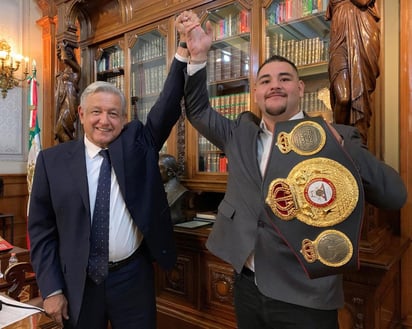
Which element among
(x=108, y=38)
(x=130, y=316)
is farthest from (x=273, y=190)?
(x=108, y=38)

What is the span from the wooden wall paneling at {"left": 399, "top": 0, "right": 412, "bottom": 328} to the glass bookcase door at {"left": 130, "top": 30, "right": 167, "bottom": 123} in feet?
5.54

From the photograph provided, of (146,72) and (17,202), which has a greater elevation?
(146,72)

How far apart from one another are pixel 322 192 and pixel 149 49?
7.56 ft

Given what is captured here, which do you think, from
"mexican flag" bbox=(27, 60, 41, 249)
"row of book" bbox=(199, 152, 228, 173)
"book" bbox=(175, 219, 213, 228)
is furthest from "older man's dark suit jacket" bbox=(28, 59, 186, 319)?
"mexican flag" bbox=(27, 60, 41, 249)

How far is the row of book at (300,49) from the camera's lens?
2.08m

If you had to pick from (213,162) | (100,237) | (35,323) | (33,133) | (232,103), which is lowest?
(35,323)

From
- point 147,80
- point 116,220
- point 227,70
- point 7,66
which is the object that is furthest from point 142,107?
point 7,66

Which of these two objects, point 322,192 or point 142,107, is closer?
point 322,192

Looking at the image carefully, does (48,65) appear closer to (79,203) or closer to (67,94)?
(67,94)

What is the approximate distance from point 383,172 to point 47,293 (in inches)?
48.8

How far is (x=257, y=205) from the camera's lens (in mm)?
1131

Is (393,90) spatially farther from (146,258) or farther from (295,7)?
(146,258)

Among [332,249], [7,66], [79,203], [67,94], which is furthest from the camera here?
[7,66]

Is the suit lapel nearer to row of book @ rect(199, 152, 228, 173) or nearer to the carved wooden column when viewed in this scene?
row of book @ rect(199, 152, 228, 173)
